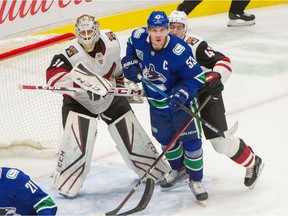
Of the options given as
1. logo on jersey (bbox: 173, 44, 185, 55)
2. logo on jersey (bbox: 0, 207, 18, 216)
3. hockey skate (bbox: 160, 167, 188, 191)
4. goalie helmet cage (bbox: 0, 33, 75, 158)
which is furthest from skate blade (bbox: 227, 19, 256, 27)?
logo on jersey (bbox: 0, 207, 18, 216)

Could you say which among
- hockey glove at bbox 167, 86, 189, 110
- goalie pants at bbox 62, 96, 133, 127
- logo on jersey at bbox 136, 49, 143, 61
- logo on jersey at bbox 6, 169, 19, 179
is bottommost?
goalie pants at bbox 62, 96, 133, 127

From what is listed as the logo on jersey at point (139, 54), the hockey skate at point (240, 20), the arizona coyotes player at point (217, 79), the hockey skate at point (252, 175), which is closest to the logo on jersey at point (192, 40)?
the arizona coyotes player at point (217, 79)

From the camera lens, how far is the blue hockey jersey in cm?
391

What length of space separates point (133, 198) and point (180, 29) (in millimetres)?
885

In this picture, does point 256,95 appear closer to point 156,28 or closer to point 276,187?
point 276,187

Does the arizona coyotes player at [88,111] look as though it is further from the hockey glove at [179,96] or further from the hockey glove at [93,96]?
the hockey glove at [179,96]

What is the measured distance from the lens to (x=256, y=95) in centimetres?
581

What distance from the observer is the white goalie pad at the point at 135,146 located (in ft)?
13.9

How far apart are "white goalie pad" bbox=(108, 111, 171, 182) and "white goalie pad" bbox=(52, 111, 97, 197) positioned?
0.44ft

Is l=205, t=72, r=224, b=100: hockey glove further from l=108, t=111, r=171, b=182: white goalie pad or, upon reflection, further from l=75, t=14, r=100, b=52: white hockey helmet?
l=75, t=14, r=100, b=52: white hockey helmet

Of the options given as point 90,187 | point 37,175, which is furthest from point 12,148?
point 90,187

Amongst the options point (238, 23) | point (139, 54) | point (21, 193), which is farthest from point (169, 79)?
point (238, 23)

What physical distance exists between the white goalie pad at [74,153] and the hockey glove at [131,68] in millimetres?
289

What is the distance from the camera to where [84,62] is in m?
4.11
